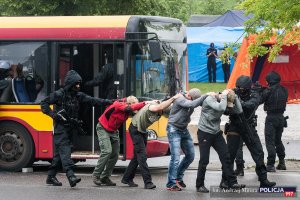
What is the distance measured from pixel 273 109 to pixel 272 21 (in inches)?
94.0

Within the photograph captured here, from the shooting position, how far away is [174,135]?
1467 centimetres

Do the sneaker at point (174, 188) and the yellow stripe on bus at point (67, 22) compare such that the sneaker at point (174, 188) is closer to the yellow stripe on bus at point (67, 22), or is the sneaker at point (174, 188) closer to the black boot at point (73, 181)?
the black boot at point (73, 181)

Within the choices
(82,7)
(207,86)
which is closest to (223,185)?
(82,7)

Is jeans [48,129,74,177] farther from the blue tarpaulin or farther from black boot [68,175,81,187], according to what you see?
the blue tarpaulin

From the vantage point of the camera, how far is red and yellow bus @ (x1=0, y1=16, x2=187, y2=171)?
16.9 metres

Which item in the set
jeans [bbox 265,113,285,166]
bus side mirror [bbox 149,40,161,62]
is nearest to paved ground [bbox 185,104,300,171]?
jeans [bbox 265,113,285,166]

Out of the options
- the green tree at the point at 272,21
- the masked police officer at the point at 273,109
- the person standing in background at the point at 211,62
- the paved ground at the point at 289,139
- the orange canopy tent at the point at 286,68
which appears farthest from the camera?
the person standing in background at the point at 211,62

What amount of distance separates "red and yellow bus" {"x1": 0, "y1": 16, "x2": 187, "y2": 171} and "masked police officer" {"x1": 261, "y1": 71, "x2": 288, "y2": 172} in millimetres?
1735

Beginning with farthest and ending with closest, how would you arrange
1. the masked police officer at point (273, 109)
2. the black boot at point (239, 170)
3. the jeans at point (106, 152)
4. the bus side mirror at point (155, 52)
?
the masked police officer at point (273, 109) < the black boot at point (239, 170) < the bus side mirror at point (155, 52) < the jeans at point (106, 152)

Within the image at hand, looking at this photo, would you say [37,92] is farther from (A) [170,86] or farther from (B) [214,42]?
(B) [214,42]

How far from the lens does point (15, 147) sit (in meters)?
17.3

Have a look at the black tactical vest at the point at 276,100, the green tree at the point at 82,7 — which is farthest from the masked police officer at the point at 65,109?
the green tree at the point at 82,7

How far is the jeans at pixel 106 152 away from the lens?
590 inches

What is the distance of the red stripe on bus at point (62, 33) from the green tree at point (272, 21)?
10.8 ft
